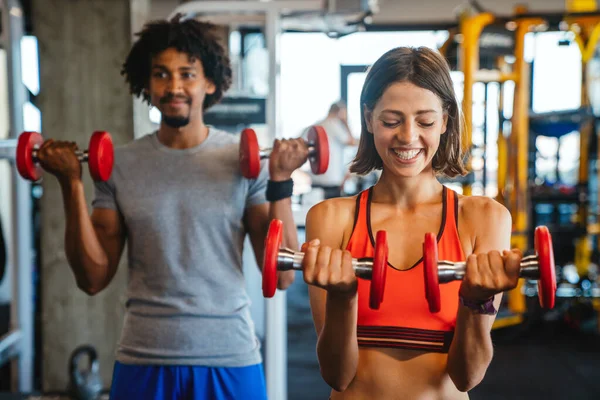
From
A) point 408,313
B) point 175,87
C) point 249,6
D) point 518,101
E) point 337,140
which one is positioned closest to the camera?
point 408,313

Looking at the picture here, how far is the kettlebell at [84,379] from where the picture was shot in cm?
228

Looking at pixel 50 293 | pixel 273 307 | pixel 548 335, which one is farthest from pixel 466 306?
pixel 548 335

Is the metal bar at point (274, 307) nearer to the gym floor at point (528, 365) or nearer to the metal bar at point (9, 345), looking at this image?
the gym floor at point (528, 365)

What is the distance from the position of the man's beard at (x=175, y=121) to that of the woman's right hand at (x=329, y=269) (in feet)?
2.25

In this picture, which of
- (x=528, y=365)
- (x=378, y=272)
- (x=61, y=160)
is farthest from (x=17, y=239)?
(x=528, y=365)

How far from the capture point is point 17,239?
2.56 meters

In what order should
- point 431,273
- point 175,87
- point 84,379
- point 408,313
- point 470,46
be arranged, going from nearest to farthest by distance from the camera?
point 431,273, point 408,313, point 175,87, point 84,379, point 470,46

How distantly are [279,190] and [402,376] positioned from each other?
0.53 metres

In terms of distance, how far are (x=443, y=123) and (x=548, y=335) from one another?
11.8 feet

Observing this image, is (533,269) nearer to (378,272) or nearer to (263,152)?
(378,272)

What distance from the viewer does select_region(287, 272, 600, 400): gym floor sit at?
302 centimetres

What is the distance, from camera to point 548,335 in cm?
411

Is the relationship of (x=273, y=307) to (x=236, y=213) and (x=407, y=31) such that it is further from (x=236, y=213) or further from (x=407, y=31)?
(x=407, y=31)

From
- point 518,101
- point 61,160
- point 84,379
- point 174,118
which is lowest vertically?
point 84,379
